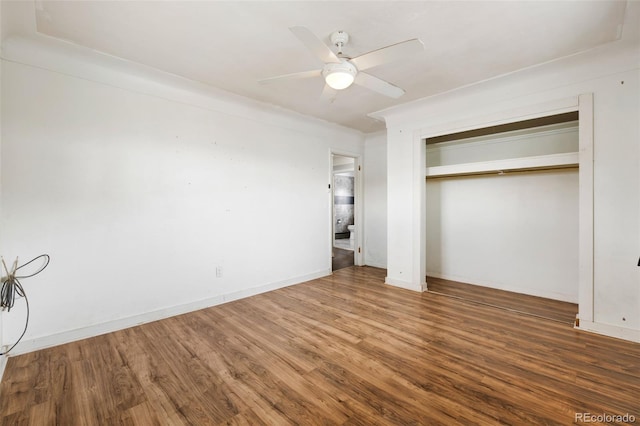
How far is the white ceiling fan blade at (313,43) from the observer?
1630 mm

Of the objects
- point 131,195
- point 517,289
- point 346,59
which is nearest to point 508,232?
point 517,289

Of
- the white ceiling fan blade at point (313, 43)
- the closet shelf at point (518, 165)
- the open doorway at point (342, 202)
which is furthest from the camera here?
the open doorway at point (342, 202)

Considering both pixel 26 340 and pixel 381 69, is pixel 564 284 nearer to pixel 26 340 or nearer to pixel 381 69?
pixel 381 69

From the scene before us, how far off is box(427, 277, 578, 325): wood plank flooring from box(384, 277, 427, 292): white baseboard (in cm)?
16

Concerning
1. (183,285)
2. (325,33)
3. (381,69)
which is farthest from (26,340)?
(381,69)

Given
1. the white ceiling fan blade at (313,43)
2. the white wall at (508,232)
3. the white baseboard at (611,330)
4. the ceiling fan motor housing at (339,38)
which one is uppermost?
the ceiling fan motor housing at (339,38)

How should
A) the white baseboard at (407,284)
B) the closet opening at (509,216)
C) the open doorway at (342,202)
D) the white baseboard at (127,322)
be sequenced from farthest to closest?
the open doorway at (342,202) < the white baseboard at (407,284) < the closet opening at (509,216) < the white baseboard at (127,322)

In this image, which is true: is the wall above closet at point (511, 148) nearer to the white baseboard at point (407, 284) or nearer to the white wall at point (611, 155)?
the white wall at point (611, 155)

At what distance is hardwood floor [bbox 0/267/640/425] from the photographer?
1.65 meters

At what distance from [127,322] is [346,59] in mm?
3153

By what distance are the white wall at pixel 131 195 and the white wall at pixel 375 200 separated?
1934 millimetres

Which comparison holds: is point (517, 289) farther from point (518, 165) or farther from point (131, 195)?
point (131, 195)

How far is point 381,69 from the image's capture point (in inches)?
109

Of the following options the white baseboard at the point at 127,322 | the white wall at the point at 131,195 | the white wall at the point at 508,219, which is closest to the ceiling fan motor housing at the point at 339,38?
the white wall at the point at 131,195
